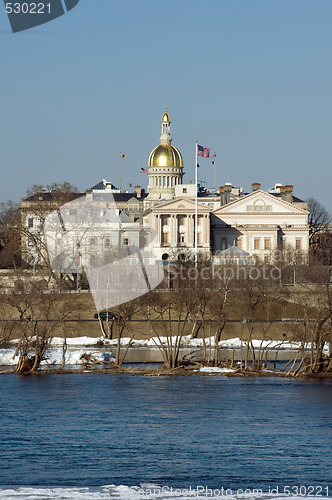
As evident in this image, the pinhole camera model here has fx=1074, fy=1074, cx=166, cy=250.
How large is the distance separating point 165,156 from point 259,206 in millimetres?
24262

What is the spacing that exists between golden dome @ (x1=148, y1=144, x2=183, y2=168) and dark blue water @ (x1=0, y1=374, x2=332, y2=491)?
3882 inches

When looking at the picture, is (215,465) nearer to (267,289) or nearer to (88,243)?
(267,289)

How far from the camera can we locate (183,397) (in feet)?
151

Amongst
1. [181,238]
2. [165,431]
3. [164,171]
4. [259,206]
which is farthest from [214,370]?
[164,171]

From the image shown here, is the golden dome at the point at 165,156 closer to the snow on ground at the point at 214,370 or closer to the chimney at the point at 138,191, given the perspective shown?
the chimney at the point at 138,191

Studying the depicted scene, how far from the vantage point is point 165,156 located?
490 ft

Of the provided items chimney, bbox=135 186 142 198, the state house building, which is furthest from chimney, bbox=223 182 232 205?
chimney, bbox=135 186 142 198

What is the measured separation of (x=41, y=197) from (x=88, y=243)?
29.9ft

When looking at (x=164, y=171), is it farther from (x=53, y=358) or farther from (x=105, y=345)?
(x=53, y=358)

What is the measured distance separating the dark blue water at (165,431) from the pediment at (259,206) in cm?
7780

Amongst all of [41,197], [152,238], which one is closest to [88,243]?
[41,197]

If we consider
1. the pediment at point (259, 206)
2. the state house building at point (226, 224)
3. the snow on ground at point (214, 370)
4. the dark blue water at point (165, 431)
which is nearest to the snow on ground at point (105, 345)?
the snow on ground at point (214, 370)

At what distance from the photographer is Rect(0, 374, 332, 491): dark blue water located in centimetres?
3225

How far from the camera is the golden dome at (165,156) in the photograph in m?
150
